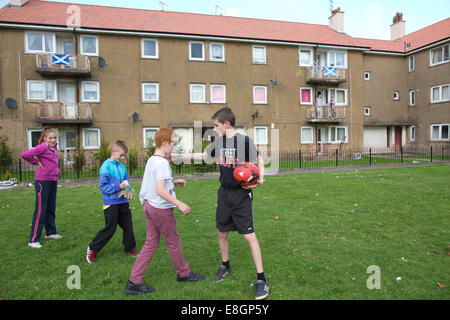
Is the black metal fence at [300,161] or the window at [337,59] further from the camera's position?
the window at [337,59]

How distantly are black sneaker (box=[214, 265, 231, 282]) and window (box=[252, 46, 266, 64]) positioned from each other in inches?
843

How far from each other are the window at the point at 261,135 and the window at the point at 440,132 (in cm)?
1478

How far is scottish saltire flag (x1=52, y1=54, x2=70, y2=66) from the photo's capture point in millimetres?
18938

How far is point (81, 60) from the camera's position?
1978 cm

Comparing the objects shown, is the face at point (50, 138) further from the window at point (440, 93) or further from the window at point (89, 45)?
the window at point (440, 93)

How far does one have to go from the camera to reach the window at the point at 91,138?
67.5ft

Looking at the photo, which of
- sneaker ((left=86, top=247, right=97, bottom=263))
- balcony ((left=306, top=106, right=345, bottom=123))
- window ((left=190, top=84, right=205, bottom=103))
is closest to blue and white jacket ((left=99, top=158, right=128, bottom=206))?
sneaker ((left=86, top=247, right=97, bottom=263))

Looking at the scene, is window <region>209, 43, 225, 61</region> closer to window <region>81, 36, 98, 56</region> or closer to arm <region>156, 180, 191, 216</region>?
window <region>81, 36, 98, 56</region>

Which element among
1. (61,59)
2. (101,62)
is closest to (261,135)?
(101,62)

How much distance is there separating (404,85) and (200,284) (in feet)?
104

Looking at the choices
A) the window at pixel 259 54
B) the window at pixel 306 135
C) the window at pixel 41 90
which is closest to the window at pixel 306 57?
the window at pixel 259 54

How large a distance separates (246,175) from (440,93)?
28536 mm

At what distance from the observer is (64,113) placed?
19.6 metres

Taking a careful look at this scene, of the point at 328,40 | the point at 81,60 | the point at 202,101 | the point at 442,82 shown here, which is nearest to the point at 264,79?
the point at 202,101
